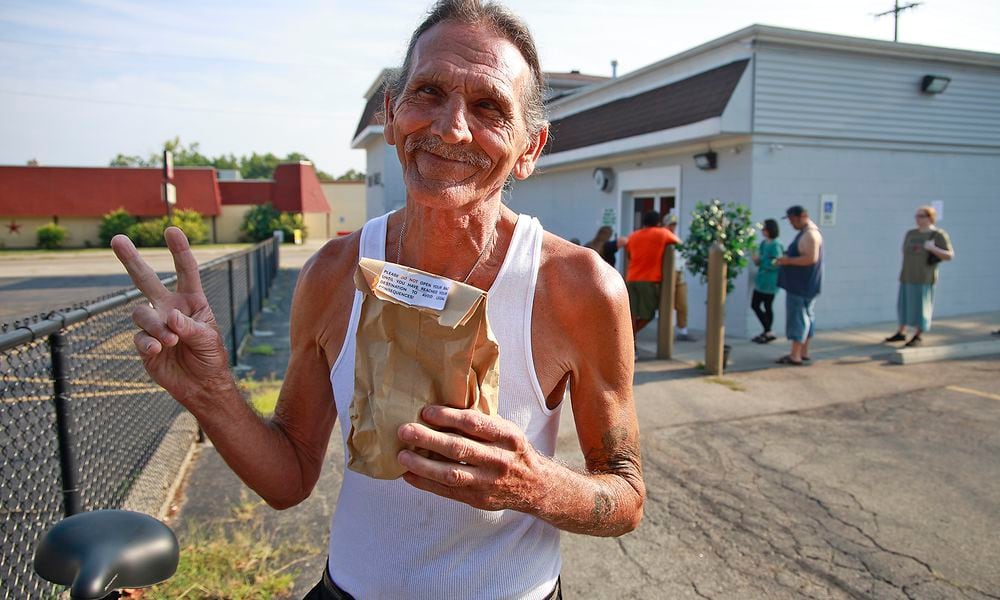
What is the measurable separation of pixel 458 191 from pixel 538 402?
508mm

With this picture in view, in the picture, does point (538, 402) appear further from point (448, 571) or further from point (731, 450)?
point (731, 450)

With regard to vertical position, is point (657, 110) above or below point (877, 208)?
above

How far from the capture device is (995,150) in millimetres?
12211

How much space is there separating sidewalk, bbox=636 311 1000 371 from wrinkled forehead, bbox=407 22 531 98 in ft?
24.2

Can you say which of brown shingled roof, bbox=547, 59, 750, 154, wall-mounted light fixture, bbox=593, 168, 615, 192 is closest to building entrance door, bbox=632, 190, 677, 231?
wall-mounted light fixture, bbox=593, 168, 615, 192

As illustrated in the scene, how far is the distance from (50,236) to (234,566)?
40770 millimetres

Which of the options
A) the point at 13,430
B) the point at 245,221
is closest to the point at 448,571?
the point at 13,430

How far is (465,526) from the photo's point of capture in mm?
1529

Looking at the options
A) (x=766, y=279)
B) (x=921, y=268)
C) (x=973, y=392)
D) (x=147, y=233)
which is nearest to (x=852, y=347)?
(x=921, y=268)

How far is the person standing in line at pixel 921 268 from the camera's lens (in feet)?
29.3

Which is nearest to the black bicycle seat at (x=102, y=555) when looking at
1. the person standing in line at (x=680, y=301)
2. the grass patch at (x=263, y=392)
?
the grass patch at (x=263, y=392)

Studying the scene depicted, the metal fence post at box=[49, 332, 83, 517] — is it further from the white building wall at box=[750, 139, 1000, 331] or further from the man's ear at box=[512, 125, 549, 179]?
the white building wall at box=[750, 139, 1000, 331]

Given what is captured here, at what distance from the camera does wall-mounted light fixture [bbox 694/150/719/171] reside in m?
10.6

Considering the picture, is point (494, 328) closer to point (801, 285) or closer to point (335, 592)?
point (335, 592)
